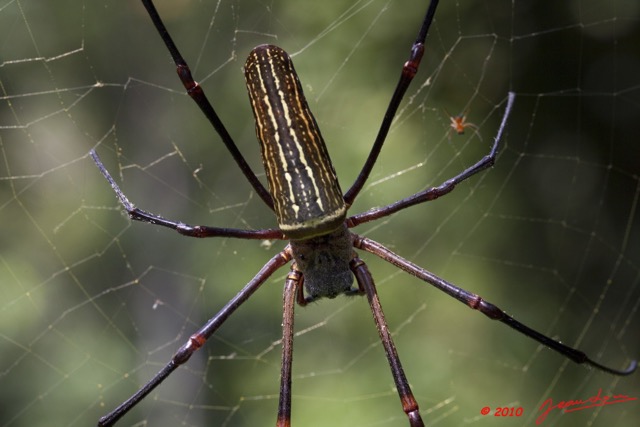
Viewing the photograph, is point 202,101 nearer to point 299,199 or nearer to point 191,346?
point 299,199

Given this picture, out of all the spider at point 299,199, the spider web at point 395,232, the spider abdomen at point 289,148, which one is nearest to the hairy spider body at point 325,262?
the spider at point 299,199

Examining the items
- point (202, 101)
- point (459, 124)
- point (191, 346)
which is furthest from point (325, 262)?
point (459, 124)

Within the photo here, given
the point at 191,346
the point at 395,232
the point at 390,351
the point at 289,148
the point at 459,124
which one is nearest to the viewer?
the point at 289,148

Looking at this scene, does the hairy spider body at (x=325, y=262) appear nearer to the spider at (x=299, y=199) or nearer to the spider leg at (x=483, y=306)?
the spider at (x=299, y=199)

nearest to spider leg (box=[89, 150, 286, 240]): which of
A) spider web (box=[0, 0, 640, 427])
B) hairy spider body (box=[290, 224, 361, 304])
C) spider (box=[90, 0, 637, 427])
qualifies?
Result: spider (box=[90, 0, 637, 427])

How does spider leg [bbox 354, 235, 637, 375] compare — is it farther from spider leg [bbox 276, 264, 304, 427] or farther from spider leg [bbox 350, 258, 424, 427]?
spider leg [bbox 276, 264, 304, 427]

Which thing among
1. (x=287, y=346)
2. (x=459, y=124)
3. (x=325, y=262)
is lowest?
(x=287, y=346)
